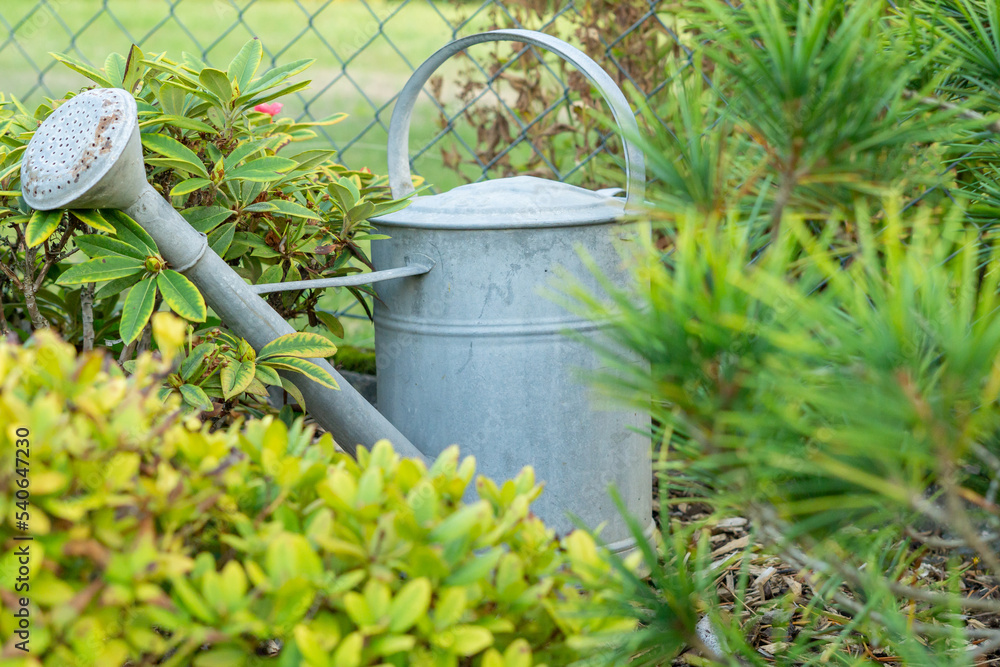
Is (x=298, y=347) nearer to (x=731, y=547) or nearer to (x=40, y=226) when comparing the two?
(x=40, y=226)

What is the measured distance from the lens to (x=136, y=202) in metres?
1.23

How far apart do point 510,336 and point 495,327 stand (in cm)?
3

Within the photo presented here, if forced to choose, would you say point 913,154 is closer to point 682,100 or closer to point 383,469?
point 682,100

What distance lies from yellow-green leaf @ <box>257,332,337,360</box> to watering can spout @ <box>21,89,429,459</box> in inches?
1.2

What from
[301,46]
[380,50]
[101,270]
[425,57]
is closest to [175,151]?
[101,270]

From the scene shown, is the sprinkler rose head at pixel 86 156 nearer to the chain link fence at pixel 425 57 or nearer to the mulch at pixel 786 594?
the chain link fence at pixel 425 57

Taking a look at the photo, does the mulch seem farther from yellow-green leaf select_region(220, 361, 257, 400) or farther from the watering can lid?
yellow-green leaf select_region(220, 361, 257, 400)

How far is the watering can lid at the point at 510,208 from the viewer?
1392 millimetres

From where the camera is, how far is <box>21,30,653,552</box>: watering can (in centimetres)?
138

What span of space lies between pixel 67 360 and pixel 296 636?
306 mm

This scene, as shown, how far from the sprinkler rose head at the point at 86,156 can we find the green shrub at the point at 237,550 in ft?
1.38

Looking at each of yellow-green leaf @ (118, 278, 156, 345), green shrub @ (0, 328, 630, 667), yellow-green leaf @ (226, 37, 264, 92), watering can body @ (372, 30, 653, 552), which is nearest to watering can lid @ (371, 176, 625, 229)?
watering can body @ (372, 30, 653, 552)

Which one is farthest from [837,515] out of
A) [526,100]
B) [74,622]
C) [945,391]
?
[526,100]

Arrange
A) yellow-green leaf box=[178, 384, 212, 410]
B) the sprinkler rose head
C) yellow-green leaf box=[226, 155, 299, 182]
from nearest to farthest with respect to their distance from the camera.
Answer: the sprinkler rose head → yellow-green leaf box=[178, 384, 212, 410] → yellow-green leaf box=[226, 155, 299, 182]
